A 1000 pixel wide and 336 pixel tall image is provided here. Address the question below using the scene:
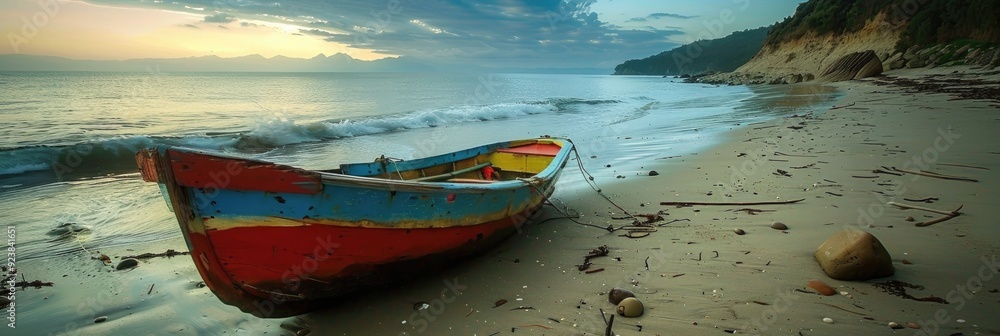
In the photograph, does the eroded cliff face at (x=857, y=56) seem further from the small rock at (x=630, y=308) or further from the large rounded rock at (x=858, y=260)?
the small rock at (x=630, y=308)

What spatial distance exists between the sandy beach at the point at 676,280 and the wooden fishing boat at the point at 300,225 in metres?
0.33

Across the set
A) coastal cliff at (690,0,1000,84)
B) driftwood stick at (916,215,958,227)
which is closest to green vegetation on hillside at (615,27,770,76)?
coastal cliff at (690,0,1000,84)

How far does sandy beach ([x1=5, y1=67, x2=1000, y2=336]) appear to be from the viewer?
282 cm

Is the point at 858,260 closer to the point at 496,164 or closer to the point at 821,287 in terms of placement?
the point at 821,287

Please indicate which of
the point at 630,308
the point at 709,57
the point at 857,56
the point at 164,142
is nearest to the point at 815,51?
the point at 857,56

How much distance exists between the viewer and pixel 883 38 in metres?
35.9

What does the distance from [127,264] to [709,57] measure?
463 feet

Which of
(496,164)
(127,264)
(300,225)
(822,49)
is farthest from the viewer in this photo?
(822,49)

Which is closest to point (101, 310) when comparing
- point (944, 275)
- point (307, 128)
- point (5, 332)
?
point (5, 332)

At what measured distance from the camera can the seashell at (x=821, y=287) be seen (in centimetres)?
296

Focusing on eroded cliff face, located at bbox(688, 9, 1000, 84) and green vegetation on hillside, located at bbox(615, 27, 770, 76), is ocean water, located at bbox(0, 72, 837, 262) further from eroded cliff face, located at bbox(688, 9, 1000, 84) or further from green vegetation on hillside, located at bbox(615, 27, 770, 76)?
green vegetation on hillside, located at bbox(615, 27, 770, 76)

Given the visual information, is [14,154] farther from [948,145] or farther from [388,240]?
[948,145]

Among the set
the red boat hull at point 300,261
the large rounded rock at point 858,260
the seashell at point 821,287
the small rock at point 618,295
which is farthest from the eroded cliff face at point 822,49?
the red boat hull at point 300,261

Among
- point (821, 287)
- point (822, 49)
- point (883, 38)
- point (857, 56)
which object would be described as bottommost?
point (821, 287)
